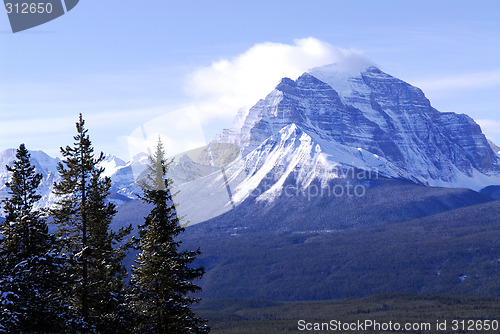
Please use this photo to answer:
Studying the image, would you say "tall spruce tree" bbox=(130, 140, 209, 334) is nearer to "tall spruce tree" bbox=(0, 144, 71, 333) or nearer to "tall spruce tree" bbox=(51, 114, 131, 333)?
"tall spruce tree" bbox=(51, 114, 131, 333)

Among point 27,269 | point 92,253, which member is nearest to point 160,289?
point 92,253

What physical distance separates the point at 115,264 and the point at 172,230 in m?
3.64

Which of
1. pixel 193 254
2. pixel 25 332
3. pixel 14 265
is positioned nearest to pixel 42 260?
pixel 14 265

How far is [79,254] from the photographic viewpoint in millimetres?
34469

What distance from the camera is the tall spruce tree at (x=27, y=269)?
2773 cm

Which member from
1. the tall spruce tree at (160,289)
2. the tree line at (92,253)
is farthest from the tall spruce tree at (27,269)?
the tall spruce tree at (160,289)

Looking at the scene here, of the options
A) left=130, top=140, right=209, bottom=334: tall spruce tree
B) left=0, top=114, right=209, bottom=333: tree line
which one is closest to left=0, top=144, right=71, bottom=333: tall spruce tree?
left=0, top=114, right=209, bottom=333: tree line

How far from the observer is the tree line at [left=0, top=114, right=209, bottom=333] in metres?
33.6

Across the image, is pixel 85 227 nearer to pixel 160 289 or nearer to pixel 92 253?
pixel 92 253

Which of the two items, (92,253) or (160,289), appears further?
(160,289)

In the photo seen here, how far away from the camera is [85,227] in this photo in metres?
36.3

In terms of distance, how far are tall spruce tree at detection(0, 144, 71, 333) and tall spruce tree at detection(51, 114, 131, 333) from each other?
139 cm

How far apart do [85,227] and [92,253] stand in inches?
67.2

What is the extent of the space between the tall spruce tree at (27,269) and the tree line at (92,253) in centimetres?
5
